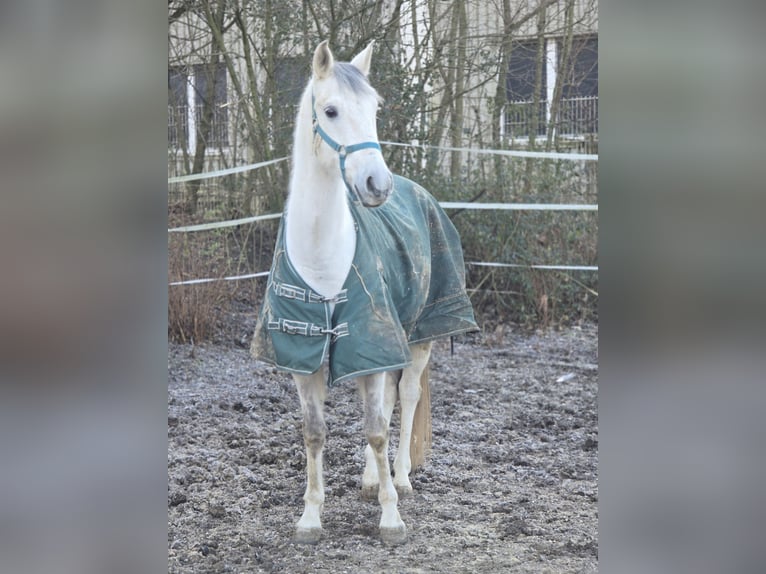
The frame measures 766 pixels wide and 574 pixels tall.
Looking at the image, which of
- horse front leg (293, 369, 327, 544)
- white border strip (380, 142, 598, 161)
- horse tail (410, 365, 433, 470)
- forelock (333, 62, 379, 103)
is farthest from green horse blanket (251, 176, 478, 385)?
white border strip (380, 142, 598, 161)

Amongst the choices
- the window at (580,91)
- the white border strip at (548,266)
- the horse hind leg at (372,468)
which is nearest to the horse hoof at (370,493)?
the horse hind leg at (372,468)

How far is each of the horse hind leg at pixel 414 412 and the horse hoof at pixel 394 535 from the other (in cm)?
42

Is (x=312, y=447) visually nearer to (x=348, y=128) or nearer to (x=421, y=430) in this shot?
(x=421, y=430)

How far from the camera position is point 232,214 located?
3.68 meters

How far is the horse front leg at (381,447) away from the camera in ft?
9.13

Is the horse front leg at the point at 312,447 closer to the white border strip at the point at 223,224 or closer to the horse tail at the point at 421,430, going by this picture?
the horse tail at the point at 421,430

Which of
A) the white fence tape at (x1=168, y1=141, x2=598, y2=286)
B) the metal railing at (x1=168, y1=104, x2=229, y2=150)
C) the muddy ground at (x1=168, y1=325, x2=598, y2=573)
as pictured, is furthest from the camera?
the white fence tape at (x1=168, y1=141, x2=598, y2=286)

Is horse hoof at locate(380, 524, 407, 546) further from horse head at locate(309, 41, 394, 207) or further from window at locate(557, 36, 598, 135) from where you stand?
window at locate(557, 36, 598, 135)

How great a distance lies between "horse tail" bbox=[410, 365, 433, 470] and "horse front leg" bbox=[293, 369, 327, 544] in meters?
0.58

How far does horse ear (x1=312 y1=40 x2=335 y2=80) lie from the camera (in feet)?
8.25
